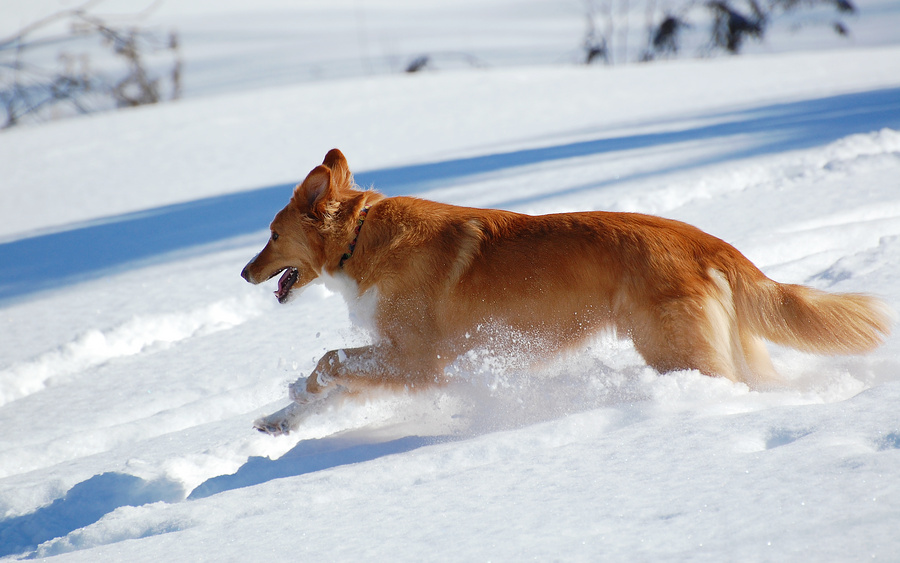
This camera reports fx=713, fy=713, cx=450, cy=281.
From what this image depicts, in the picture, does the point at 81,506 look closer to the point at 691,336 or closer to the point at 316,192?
the point at 316,192

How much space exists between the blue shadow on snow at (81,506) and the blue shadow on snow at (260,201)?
3.70 metres

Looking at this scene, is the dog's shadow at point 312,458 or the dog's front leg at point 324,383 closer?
the dog's shadow at point 312,458

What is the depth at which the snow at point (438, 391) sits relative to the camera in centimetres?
190

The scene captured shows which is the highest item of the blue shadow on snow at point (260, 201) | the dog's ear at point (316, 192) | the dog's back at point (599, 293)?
the blue shadow on snow at point (260, 201)

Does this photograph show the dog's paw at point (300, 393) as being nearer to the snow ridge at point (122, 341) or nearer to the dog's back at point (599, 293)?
the dog's back at point (599, 293)

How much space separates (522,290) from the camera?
307 cm

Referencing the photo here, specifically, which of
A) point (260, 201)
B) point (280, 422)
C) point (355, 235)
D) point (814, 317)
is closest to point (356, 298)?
point (355, 235)

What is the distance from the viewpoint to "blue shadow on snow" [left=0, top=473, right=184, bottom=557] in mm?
2643

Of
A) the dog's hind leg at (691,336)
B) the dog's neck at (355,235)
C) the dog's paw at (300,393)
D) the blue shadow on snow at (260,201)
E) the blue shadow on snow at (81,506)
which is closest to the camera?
the blue shadow on snow at (81,506)

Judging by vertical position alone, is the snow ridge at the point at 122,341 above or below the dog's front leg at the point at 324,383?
above

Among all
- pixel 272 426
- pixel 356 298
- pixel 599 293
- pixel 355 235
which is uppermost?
pixel 355 235

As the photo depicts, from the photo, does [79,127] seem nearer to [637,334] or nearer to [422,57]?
[422,57]

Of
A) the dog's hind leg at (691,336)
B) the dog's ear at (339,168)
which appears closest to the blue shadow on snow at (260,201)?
the dog's ear at (339,168)

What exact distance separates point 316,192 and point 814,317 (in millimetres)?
2236
